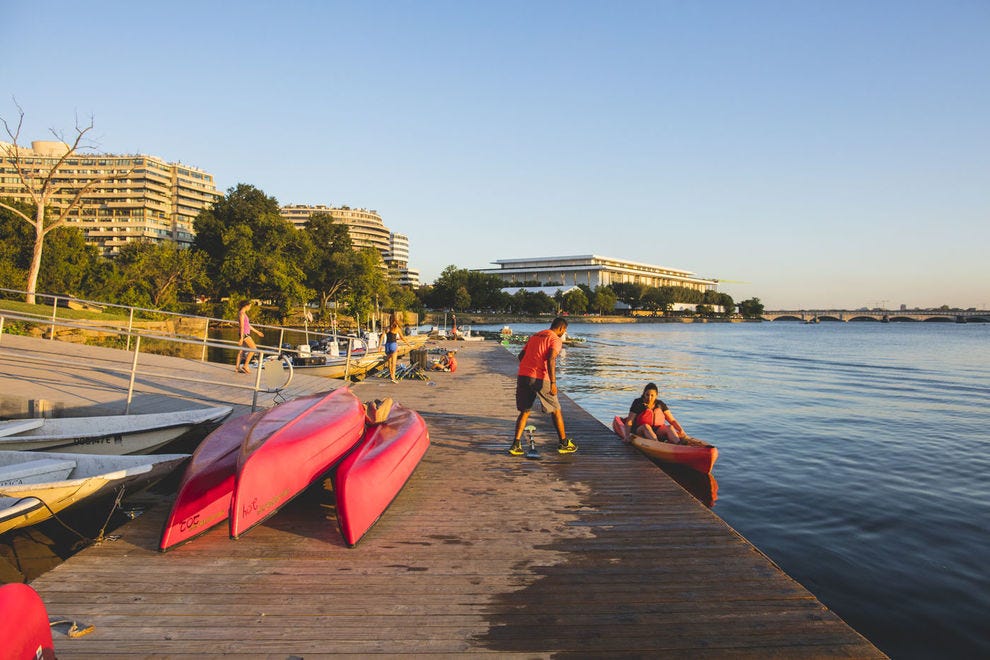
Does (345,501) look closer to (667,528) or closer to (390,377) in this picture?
(667,528)

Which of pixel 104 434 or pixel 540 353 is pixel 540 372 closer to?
pixel 540 353

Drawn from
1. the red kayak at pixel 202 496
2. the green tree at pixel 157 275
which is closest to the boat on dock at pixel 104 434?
the red kayak at pixel 202 496

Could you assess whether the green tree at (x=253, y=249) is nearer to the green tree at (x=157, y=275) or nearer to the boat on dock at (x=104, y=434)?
the green tree at (x=157, y=275)

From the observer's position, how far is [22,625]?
2.50 meters

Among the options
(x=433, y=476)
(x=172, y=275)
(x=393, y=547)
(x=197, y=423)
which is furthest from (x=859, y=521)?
(x=172, y=275)

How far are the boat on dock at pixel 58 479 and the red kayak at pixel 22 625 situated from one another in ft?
10.5

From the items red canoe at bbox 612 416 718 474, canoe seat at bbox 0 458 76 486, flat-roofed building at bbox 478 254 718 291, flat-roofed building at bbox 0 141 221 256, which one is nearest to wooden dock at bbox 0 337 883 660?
canoe seat at bbox 0 458 76 486

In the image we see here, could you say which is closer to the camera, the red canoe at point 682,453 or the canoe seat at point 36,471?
the canoe seat at point 36,471

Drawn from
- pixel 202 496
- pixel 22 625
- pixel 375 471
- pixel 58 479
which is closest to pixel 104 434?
pixel 58 479

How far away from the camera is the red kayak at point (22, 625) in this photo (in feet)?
7.93

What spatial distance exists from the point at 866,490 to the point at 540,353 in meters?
7.78

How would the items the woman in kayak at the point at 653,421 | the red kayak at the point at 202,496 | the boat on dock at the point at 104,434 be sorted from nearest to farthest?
the red kayak at the point at 202,496
the boat on dock at the point at 104,434
the woman in kayak at the point at 653,421

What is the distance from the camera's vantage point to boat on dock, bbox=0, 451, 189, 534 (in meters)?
5.19

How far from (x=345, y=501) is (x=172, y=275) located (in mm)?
56953
